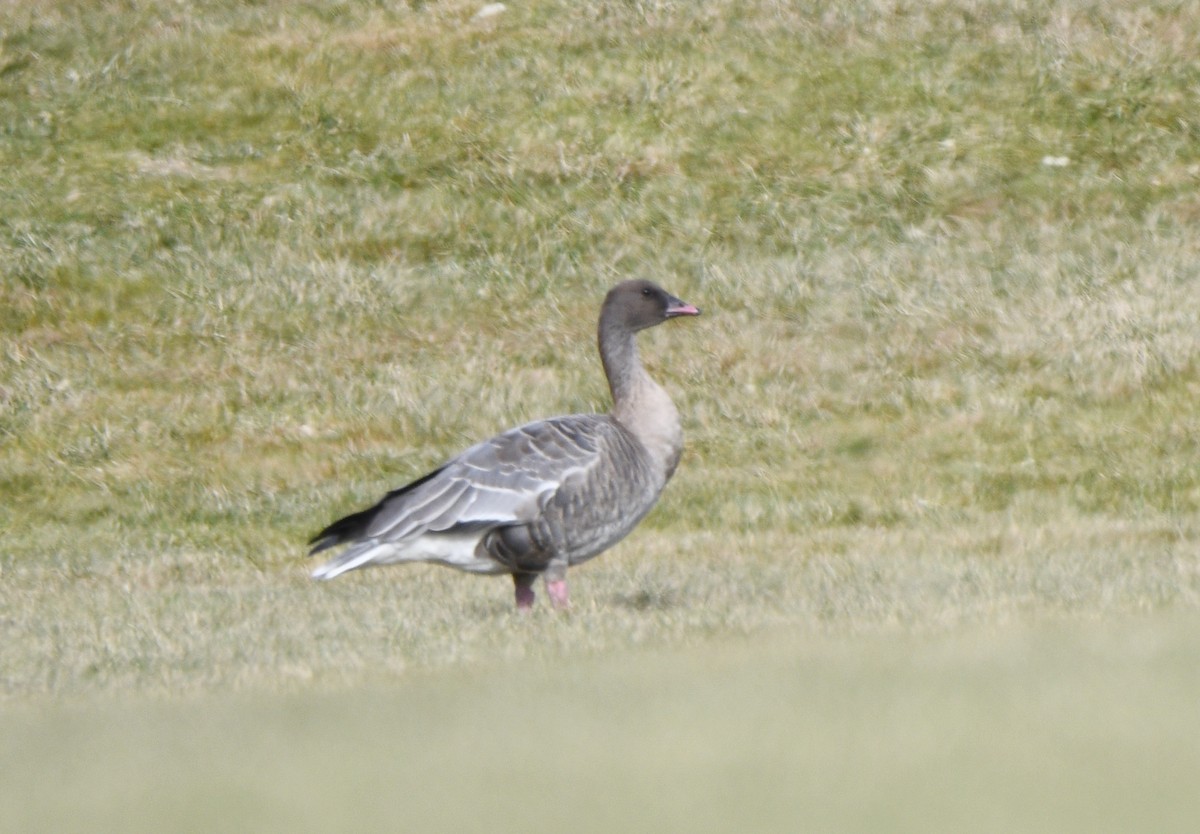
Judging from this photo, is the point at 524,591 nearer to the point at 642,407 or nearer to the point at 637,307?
the point at 642,407

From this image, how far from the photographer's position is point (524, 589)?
33.9 ft

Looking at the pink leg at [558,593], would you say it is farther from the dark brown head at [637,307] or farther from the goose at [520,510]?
the dark brown head at [637,307]

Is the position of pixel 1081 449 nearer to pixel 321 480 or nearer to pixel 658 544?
pixel 658 544

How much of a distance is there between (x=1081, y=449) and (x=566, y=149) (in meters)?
8.66

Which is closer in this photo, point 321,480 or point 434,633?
point 434,633

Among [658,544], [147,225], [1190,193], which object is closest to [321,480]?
[658,544]

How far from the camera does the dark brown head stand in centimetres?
1138

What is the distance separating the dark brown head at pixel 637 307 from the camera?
1138cm

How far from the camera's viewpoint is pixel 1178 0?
24484 mm

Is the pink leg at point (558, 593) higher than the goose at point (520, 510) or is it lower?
lower

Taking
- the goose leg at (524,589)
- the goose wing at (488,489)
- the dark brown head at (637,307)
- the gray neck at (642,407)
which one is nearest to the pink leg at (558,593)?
the goose leg at (524,589)

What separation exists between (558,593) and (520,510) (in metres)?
0.54

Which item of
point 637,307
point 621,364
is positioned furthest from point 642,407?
point 637,307

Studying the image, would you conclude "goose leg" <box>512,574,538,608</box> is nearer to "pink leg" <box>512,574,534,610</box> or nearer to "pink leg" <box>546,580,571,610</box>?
"pink leg" <box>512,574,534,610</box>
